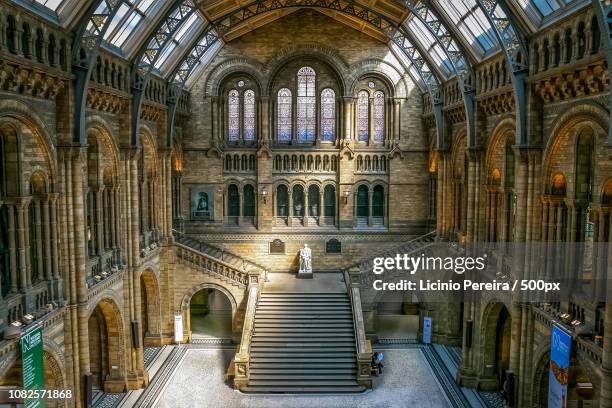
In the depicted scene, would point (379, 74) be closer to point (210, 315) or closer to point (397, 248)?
point (397, 248)

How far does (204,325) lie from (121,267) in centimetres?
1065

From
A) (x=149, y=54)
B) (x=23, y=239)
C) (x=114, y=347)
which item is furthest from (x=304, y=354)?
(x=149, y=54)

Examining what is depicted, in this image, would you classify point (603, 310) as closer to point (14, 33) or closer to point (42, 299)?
point (42, 299)

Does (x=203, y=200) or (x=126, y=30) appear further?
(x=203, y=200)

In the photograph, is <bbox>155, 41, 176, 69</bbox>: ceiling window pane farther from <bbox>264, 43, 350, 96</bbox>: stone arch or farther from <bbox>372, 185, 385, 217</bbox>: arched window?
<bbox>372, 185, 385, 217</bbox>: arched window

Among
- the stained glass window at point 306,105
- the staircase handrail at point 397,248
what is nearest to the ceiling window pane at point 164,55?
the stained glass window at point 306,105

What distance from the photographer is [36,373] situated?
14.2 m

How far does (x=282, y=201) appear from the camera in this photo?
33469 mm

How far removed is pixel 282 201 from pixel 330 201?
9.82 ft

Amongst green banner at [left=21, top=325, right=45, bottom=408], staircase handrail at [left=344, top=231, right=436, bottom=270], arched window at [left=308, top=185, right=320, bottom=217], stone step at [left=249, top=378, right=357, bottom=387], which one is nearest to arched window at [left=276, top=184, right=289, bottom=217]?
arched window at [left=308, top=185, right=320, bottom=217]

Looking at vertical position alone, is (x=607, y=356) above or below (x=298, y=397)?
above

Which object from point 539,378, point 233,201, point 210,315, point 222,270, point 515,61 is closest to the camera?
point 539,378

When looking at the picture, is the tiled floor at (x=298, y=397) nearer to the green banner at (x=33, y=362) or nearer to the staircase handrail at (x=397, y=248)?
the green banner at (x=33, y=362)

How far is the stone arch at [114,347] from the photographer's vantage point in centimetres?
2148
